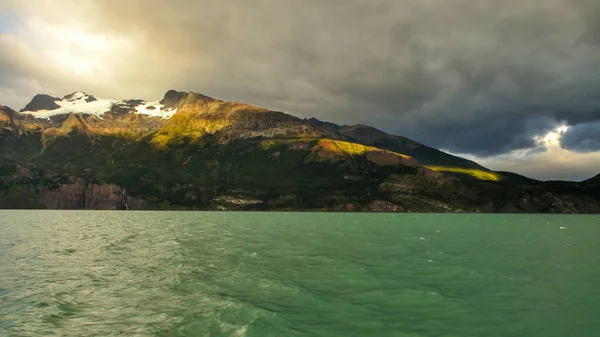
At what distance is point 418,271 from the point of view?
45625 mm

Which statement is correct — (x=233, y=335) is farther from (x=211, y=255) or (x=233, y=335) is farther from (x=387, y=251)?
(x=387, y=251)

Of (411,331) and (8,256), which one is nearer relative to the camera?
(411,331)

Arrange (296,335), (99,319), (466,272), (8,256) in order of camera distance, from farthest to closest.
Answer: (8,256) < (466,272) < (99,319) < (296,335)

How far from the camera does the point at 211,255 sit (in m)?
58.4

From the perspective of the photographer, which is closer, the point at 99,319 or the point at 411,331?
the point at 411,331

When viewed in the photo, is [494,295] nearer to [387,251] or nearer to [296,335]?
[296,335]

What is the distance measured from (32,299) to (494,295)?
120 feet

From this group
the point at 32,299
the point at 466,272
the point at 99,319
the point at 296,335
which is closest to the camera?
the point at 296,335

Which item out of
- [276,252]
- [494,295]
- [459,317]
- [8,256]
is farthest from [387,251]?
[8,256]

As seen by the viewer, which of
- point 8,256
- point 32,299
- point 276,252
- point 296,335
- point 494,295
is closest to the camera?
point 296,335

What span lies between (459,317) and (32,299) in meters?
31.2

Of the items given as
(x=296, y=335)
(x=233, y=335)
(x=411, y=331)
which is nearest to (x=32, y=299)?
(x=233, y=335)

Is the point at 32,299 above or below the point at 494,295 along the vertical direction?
below

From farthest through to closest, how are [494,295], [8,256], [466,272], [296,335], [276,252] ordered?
[276,252] < [8,256] < [466,272] < [494,295] < [296,335]
